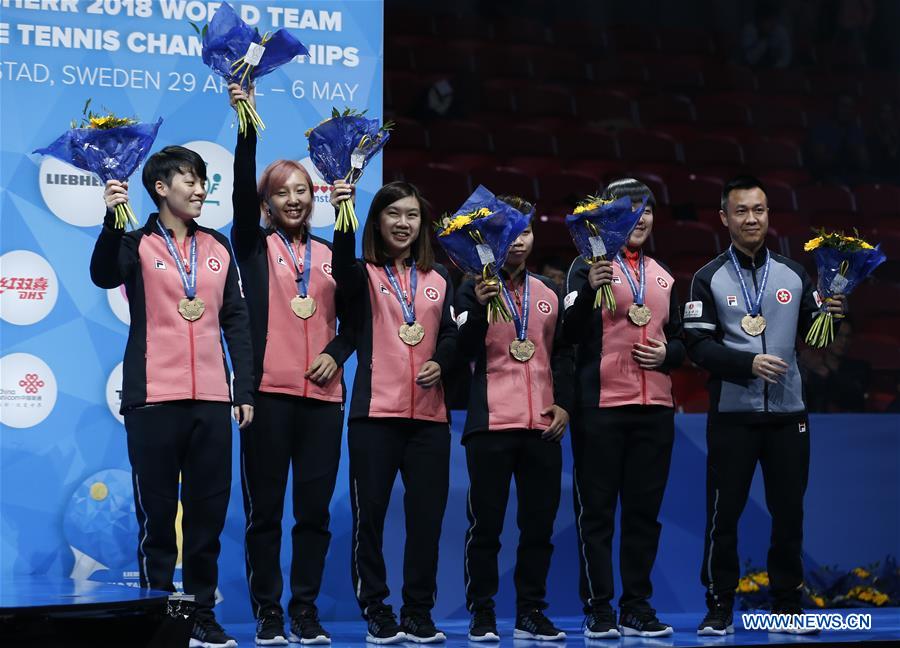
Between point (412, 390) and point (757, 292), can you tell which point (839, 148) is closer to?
point (757, 292)

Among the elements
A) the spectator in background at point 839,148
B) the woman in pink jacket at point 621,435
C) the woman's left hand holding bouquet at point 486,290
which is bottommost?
the woman in pink jacket at point 621,435

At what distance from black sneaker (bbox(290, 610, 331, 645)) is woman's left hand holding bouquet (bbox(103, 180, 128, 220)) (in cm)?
157

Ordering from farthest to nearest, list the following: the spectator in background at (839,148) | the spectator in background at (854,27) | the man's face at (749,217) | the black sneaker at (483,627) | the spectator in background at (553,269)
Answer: the spectator in background at (854,27), the spectator in background at (839,148), the spectator in background at (553,269), the man's face at (749,217), the black sneaker at (483,627)

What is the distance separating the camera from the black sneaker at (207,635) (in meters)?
4.04

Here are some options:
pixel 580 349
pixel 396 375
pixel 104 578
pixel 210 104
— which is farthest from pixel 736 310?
pixel 104 578

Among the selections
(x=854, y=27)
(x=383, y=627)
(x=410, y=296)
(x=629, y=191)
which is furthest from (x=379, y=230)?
(x=854, y=27)

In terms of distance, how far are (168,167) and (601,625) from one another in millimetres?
2305

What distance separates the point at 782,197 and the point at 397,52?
9.60 ft

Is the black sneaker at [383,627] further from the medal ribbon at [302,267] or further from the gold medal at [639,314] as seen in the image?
the gold medal at [639,314]

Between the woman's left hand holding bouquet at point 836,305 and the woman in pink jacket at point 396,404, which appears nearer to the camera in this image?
the woman in pink jacket at point 396,404

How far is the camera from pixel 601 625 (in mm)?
4461

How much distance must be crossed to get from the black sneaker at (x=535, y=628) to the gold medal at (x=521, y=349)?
949mm

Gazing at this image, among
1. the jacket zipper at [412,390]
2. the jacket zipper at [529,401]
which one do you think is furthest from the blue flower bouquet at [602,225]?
the jacket zipper at [412,390]

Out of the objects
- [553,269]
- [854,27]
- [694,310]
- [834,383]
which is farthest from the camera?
[854,27]
